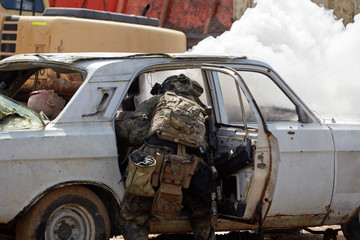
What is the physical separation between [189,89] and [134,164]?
100cm

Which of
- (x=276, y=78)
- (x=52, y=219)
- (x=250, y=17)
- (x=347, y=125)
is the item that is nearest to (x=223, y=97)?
(x=276, y=78)

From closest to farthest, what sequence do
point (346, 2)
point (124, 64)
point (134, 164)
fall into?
1. point (134, 164)
2. point (124, 64)
3. point (346, 2)

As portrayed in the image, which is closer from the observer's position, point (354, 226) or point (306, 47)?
point (354, 226)

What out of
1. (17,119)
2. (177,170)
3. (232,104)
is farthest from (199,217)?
(17,119)

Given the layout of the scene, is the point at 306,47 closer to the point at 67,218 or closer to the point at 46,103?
the point at 46,103

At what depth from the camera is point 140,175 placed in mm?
4602

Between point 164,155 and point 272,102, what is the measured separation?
50.7 inches

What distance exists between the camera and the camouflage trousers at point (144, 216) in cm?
480

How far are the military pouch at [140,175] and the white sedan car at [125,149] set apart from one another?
0.52ft

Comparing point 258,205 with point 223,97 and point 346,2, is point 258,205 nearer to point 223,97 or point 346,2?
point 223,97

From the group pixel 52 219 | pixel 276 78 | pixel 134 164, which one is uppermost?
pixel 276 78

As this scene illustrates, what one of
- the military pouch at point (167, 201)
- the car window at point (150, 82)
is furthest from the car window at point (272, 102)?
the military pouch at point (167, 201)

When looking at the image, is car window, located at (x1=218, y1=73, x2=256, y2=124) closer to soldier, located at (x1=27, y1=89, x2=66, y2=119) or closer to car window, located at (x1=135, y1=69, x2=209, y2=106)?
car window, located at (x1=135, y1=69, x2=209, y2=106)

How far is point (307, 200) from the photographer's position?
17.4 ft
